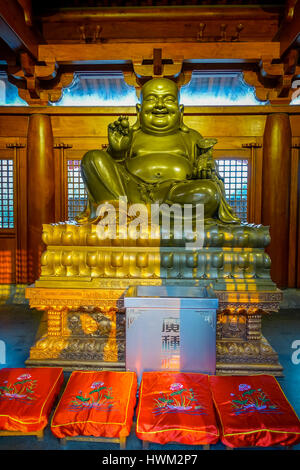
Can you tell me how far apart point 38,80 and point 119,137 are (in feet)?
5.54

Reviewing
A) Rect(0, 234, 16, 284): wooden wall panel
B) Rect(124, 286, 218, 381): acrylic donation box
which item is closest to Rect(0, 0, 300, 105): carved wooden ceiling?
Rect(0, 234, 16, 284): wooden wall panel

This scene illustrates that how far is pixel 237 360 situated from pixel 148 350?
682mm

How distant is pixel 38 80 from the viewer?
A: 4160mm

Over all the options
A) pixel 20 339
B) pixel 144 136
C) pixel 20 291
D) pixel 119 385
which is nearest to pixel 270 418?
pixel 119 385

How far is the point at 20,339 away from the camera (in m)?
2.95

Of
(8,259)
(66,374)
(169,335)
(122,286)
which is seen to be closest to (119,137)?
(122,286)

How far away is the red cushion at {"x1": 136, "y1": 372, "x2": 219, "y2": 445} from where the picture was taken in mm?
1544

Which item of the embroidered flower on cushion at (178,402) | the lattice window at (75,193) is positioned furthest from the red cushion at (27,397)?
the lattice window at (75,193)

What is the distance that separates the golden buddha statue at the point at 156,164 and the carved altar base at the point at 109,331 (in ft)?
2.40

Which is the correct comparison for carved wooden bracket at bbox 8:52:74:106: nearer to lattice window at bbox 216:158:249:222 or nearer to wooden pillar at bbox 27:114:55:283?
wooden pillar at bbox 27:114:55:283

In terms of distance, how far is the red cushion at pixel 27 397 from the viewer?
5.37 feet

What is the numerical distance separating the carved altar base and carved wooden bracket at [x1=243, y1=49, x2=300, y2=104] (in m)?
2.70

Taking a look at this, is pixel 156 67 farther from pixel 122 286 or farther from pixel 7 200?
pixel 122 286

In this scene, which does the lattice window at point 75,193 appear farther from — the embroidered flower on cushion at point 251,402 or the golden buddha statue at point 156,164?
the embroidered flower on cushion at point 251,402
